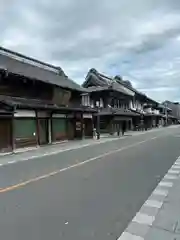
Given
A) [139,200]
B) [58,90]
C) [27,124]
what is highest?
[58,90]

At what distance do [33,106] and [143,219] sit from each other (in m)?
20.6

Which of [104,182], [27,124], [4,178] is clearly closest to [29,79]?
[27,124]

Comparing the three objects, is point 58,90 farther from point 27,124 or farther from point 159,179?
point 159,179

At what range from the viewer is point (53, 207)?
7000mm

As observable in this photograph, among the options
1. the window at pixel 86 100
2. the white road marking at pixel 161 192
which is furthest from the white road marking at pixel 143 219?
the window at pixel 86 100

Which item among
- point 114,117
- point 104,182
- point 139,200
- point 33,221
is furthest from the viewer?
point 114,117

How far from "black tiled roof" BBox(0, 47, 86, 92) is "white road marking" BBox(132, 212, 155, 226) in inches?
823

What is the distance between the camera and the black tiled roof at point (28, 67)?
92.0ft

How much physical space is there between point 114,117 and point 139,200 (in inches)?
1748

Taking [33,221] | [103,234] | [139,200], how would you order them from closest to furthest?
[103,234]
[33,221]
[139,200]

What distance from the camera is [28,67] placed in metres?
32.3

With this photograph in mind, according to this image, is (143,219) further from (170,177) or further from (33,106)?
(33,106)

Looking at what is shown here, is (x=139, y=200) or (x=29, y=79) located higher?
(x=29, y=79)

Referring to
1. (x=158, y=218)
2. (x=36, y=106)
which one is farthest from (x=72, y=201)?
(x=36, y=106)
